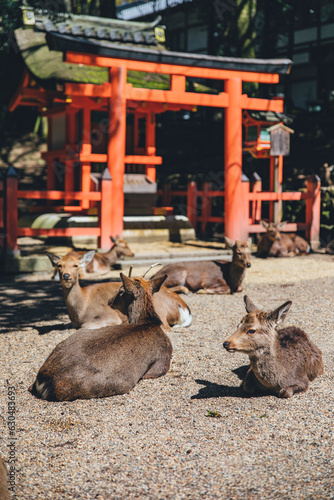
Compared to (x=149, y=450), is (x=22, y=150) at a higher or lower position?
higher

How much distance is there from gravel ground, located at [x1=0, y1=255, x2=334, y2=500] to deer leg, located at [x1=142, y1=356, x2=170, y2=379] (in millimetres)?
66

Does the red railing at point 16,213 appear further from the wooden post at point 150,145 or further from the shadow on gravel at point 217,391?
the shadow on gravel at point 217,391

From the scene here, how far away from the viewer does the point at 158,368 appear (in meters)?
4.85

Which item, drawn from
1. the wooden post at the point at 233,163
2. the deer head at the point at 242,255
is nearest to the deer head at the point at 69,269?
the deer head at the point at 242,255

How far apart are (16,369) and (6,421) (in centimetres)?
117

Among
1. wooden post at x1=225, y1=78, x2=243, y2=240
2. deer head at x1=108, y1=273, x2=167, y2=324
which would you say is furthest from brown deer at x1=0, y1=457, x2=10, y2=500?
wooden post at x1=225, y1=78, x2=243, y2=240

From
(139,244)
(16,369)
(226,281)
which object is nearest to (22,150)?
(139,244)

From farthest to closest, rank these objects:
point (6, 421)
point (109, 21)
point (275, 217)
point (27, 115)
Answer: point (27, 115), point (109, 21), point (275, 217), point (6, 421)

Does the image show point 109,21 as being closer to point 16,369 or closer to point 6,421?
point 16,369

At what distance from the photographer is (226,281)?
867 centimetres

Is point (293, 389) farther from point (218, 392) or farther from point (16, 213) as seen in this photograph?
point (16, 213)

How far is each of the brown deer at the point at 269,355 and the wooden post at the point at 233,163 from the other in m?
7.71

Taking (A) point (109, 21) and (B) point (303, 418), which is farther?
(A) point (109, 21)

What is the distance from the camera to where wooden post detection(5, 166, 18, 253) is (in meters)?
10.2
